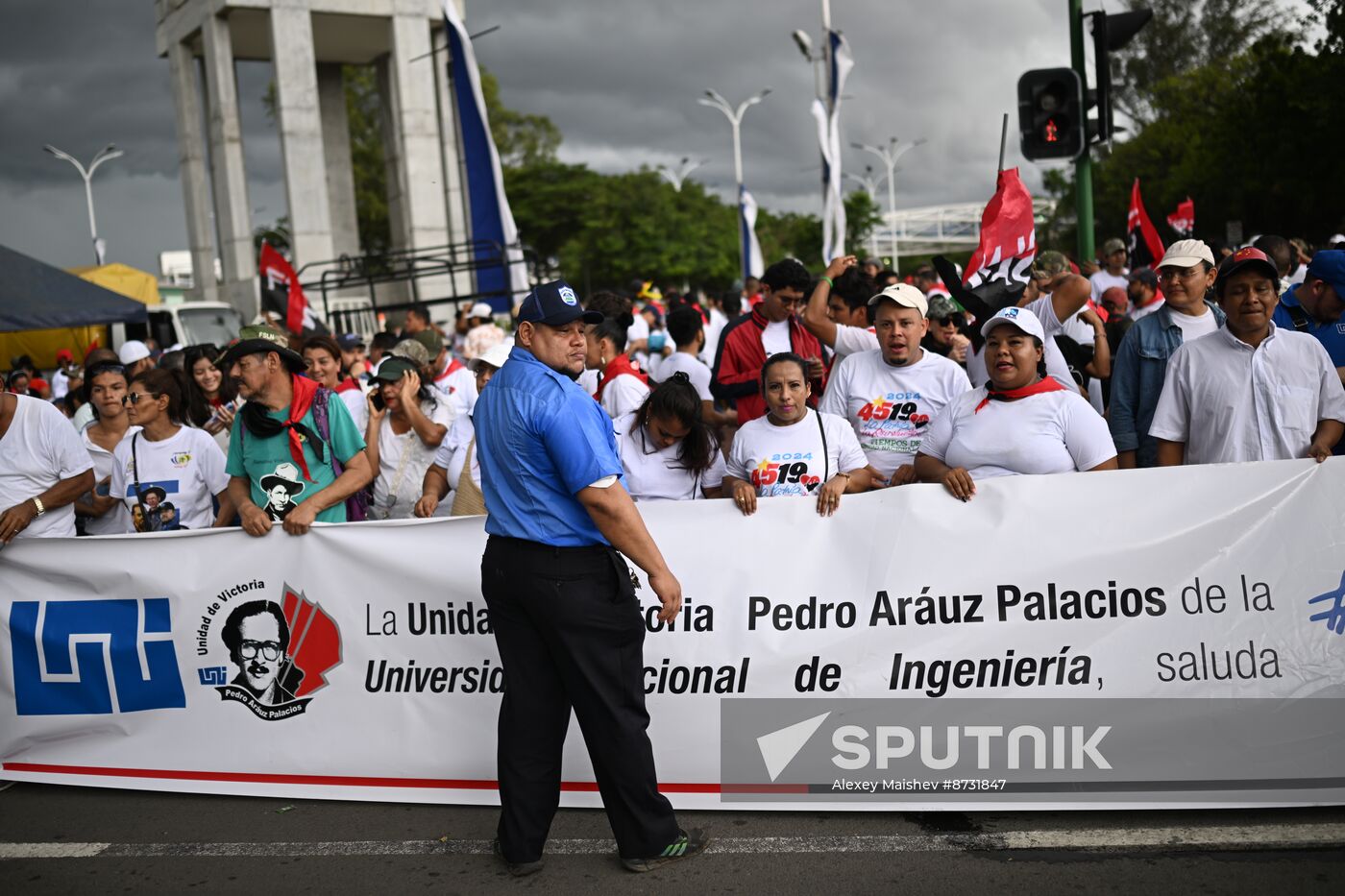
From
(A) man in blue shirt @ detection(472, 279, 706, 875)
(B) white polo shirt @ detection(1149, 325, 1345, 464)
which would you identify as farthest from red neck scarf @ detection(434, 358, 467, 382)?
(B) white polo shirt @ detection(1149, 325, 1345, 464)

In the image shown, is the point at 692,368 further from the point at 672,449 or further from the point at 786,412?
the point at 786,412

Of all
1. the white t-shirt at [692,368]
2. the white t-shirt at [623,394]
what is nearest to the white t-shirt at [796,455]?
the white t-shirt at [623,394]

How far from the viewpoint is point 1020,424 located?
4.71 meters

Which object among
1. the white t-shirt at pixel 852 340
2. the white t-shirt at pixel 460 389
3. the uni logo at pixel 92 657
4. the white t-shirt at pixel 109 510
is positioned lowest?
the uni logo at pixel 92 657

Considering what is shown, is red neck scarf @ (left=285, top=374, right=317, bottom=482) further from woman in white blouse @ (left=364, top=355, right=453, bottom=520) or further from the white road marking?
the white road marking

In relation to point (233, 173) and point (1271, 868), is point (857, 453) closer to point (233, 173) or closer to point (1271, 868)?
point (1271, 868)

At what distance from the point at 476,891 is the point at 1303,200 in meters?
33.2

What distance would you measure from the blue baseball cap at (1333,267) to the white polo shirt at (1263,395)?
0.77m

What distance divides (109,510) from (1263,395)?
5.77 m

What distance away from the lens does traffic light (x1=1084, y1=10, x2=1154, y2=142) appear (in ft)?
29.8

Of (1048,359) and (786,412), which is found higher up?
(1048,359)

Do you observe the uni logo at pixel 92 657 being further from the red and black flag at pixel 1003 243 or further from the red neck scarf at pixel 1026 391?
the red and black flag at pixel 1003 243

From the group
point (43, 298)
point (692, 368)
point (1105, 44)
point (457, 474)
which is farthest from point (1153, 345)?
point (43, 298)

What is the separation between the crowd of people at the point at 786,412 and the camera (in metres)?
4.77
